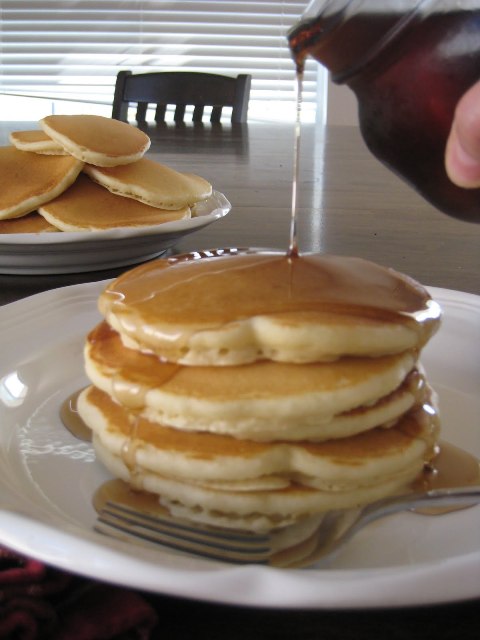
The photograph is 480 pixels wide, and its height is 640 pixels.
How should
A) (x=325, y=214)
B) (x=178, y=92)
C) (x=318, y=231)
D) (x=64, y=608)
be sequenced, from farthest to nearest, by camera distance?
(x=178, y=92) → (x=325, y=214) → (x=318, y=231) → (x=64, y=608)

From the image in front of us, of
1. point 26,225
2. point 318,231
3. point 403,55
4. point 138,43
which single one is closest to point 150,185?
point 26,225

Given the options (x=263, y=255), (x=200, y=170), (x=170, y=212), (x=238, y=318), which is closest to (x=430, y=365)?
(x=263, y=255)

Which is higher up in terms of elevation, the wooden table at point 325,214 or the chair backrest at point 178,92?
the chair backrest at point 178,92

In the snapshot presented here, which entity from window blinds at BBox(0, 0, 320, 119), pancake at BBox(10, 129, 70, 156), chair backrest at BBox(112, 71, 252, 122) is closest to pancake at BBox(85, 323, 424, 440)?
pancake at BBox(10, 129, 70, 156)

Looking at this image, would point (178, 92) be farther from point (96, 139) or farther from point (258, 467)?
point (258, 467)

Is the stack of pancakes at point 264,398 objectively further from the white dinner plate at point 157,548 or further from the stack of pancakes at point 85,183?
the stack of pancakes at point 85,183

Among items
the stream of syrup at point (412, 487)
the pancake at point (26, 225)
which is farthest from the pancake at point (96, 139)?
the stream of syrup at point (412, 487)
